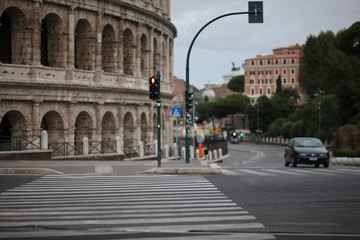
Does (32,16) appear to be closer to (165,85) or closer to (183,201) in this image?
(165,85)

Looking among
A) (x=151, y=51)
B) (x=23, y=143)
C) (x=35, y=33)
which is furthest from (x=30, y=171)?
(x=151, y=51)

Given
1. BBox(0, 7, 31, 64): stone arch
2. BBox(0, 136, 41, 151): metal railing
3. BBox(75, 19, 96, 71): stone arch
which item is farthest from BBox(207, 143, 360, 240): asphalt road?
BBox(75, 19, 96, 71): stone arch

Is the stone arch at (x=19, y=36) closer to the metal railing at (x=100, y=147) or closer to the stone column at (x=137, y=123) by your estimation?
the metal railing at (x=100, y=147)

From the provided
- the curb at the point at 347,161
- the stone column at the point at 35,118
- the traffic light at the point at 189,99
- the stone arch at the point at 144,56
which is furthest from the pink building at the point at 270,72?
the traffic light at the point at 189,99

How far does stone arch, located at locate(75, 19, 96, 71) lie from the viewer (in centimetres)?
4200

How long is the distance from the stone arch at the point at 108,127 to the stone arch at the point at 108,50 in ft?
10.2

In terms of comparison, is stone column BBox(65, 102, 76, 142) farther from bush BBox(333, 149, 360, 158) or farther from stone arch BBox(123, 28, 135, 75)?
bush BBox(333, 149, 360, 158)

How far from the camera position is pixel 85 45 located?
42188 mm

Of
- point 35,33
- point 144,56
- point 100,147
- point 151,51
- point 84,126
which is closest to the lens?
point 35,33

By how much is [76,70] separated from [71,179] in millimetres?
20317

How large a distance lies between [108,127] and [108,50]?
5.12 metres

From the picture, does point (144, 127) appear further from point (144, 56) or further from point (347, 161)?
point (347, 161)

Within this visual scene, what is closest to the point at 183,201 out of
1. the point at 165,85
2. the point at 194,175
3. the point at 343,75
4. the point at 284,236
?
the point at 284,236

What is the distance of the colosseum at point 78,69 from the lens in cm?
3697
